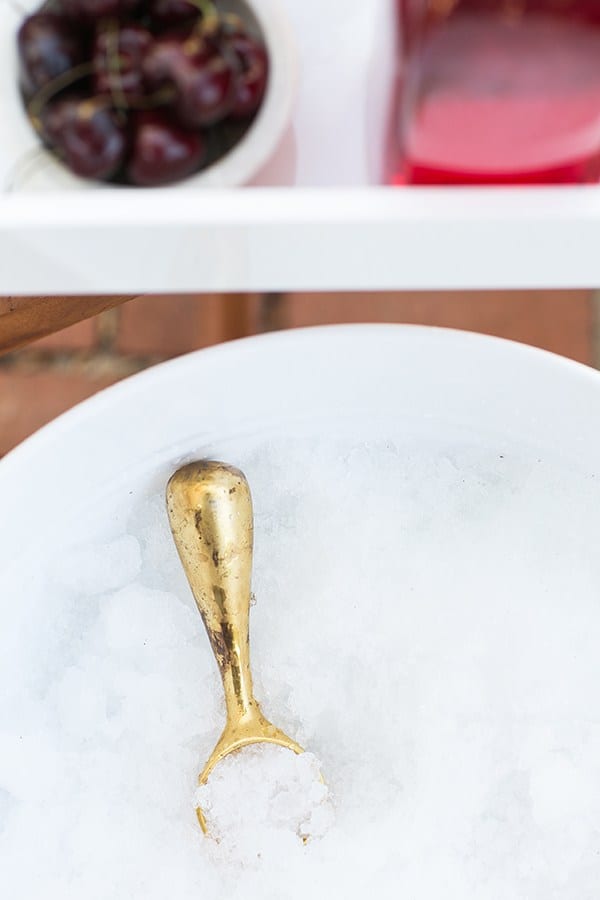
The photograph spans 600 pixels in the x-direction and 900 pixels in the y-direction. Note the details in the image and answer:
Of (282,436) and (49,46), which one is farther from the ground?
(49,46)

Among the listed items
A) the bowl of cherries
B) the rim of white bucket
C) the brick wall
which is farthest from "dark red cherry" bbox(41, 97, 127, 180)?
the brick wall

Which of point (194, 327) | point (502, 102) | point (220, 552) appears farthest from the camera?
point (194, 327)

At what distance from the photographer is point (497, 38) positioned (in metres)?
0.26

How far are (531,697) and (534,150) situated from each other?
0.29 metres

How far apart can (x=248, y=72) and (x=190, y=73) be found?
0.03m

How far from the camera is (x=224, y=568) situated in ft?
1.49

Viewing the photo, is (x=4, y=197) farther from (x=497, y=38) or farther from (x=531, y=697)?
(x=531, y=697)

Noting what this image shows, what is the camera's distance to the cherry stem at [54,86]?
0.32m

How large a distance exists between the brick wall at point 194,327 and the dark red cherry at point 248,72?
457mm

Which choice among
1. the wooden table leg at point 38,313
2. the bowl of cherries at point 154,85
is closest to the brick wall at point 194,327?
the wooden table leg at point 38,313

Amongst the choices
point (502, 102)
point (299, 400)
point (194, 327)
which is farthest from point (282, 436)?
point (194, 327)

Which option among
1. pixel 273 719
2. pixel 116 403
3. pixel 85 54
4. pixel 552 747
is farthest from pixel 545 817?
pixel 85 54

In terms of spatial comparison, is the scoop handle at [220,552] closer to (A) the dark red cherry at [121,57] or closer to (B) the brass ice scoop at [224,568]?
(B) the brass ice scoop at [224,568]

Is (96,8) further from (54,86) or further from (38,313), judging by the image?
(38,313)
